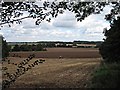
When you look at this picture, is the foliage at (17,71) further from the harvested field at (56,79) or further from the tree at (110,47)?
the tree at (110,47)

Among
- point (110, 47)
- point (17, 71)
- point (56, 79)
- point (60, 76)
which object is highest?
point (17, 71)

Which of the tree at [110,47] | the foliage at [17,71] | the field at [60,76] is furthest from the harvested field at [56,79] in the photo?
the foliage at [17,71]

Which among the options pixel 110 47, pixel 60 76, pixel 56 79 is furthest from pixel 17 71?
pixel 60 76

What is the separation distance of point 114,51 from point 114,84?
930cm

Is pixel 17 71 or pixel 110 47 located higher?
pixel 17 71

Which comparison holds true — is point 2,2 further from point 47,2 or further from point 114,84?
point 114,84

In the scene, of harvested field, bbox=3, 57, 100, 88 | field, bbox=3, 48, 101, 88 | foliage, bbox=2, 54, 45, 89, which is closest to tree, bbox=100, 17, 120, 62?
field, bbox=3, 48, 101, 88

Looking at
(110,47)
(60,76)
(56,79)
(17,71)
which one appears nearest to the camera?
(17,71)

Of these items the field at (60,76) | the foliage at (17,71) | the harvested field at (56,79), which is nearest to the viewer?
the foliage at (17,71)

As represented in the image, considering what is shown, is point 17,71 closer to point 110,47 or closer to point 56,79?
point 110,47

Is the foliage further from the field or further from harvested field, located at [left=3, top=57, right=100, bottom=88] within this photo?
harvested field, located at [left=3, top=57, right=100, bottom=88]

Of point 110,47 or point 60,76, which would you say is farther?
point 60,76

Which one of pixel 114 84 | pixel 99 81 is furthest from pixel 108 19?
pixel 99 81

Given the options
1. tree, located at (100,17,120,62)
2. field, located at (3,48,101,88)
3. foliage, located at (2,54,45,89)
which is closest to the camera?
foliage, located at (2,54,45,89)
